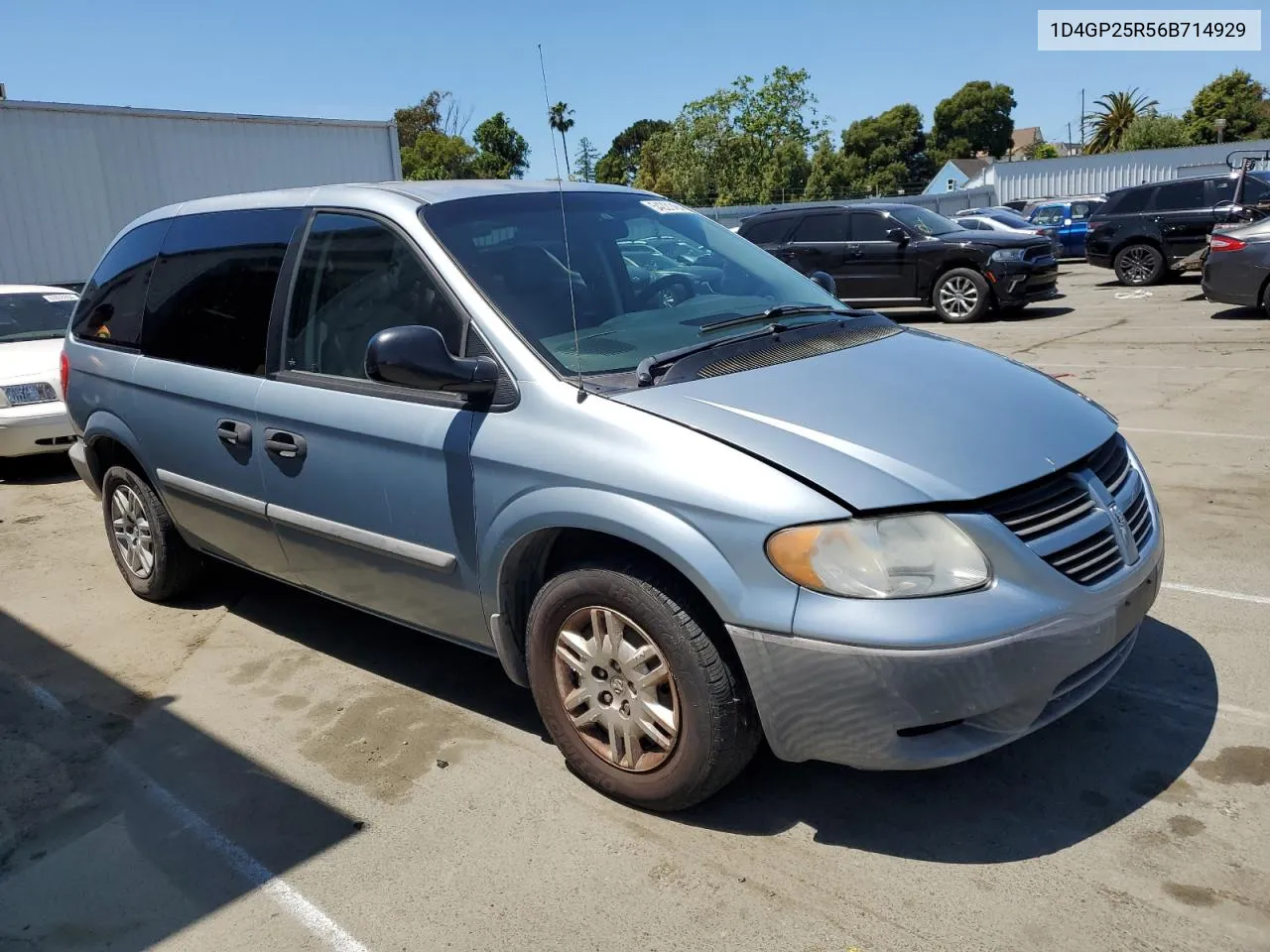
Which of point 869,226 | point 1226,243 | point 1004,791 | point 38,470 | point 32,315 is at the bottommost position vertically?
point 1004,791

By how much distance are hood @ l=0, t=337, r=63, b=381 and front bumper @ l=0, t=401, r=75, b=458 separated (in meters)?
0.30

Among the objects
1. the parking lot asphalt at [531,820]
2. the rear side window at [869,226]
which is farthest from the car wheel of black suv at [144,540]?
the rear side window at [869,226]

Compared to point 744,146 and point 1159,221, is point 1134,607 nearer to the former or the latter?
point 1159,221

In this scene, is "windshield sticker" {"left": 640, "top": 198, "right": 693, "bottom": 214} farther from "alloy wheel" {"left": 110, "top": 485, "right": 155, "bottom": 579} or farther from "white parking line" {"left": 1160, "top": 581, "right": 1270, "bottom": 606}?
"alloy wheel" {"left": 110, "top": 485, "right": 155, "bottom": 579}

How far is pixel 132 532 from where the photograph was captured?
17.1 feet

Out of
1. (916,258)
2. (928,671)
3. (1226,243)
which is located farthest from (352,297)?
(916,258)

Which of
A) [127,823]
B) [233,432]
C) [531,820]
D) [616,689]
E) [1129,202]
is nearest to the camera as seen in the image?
[616,689]

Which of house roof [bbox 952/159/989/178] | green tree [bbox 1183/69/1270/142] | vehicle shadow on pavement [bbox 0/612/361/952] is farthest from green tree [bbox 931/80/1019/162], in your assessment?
vehicle shadow on pavement [bbox 0/612/361/952]

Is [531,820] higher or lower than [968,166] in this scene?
lower

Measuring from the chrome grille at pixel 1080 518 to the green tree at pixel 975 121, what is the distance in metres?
91.5

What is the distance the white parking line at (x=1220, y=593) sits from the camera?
432cm

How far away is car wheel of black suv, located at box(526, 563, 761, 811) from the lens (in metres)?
2.80

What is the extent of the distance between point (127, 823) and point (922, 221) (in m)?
14.0

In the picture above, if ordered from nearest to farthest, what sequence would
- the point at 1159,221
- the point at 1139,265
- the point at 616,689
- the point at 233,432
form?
the point at 616,689 < the point at 233,432 < the point at 1159,221 < the point at 1139,265
